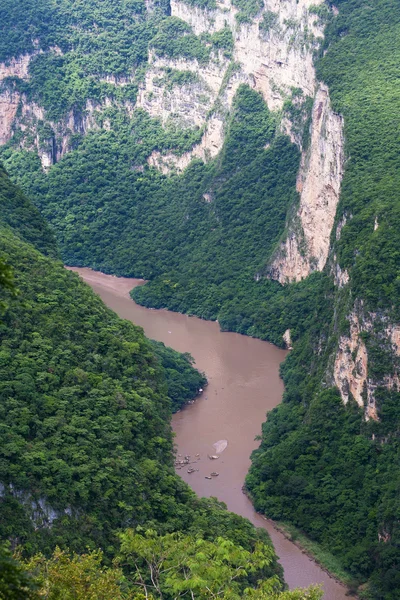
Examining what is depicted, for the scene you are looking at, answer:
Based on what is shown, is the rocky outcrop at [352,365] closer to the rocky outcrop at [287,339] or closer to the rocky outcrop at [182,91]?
the rocky outcrop at [287,339]

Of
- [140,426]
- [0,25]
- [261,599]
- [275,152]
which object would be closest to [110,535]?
[140,426]

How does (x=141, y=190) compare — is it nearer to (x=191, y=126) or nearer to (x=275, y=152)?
(x=191, y=126)

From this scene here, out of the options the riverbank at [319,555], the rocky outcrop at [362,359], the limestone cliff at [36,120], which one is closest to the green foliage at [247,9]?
the limestone cliff at [36,120]

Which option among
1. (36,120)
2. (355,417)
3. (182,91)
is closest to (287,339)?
(355,417)

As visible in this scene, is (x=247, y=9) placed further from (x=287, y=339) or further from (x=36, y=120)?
(x=287, y=339)

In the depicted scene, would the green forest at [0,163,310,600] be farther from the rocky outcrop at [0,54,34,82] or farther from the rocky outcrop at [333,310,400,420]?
the rocky outcrop at [0,54,34,82]

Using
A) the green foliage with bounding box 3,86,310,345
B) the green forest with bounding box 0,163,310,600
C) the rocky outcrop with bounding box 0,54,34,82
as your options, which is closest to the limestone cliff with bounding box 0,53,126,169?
the rocky outcrop with bounding box 0,54,34,82
